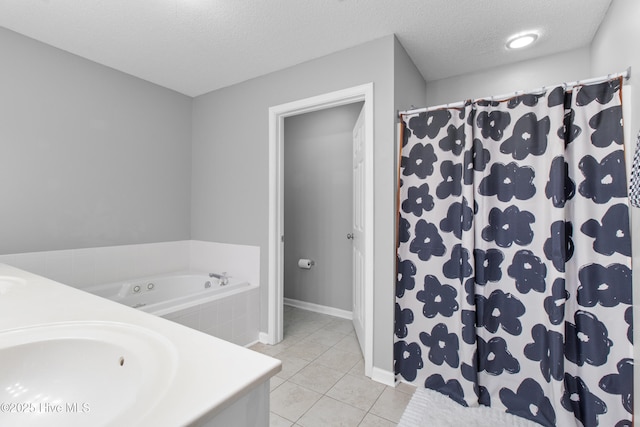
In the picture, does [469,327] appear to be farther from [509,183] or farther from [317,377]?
[317,377]

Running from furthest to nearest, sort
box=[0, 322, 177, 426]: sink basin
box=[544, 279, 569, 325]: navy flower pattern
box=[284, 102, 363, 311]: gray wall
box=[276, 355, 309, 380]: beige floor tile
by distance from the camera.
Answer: box=[284, 102, 363, 311]: gray wall
box=[276, 355, 309, 380]: beige floor tile
box=[544, 279, 569, 325]: navy flower pattern
box=[0, 322, 177, 426]: sink basin

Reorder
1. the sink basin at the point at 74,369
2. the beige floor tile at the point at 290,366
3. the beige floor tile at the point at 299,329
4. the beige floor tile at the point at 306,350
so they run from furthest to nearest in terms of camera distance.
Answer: the beige floor tile at the point at 299,329 < the beige floor tile at the point at 306,350 < the beige floor tile at the point at 290,366 < the sink basin at the point at 74,369

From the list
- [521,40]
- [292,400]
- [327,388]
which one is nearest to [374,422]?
A: [327,388]

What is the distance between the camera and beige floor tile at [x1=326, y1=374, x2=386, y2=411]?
1885mm

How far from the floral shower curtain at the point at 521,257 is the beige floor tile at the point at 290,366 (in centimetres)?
74

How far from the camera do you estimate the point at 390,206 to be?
2.09 meters

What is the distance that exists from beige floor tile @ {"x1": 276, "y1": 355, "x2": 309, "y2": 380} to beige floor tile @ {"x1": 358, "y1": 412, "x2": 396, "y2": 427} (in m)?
0.63

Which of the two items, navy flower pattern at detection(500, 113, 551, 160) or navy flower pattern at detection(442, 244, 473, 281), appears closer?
navy flower pattern at detection(500, 113, 551, 160)

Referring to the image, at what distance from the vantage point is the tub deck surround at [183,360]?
54cm

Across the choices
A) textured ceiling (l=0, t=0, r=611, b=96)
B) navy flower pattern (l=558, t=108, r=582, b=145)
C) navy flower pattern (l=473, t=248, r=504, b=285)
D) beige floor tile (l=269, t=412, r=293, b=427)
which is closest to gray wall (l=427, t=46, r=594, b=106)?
textured ceiling (l=0, t=0, r=611, b=96)

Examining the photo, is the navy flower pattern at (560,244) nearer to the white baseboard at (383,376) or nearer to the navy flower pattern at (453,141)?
the navy flower pattern at (453,141)

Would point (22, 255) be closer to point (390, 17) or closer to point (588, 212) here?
point (390, 17)

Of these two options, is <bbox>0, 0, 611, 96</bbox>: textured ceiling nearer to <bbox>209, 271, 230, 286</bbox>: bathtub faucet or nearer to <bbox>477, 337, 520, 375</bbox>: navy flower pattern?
<bbox>209, 271, 230, 286</bbox>: bathtub faucet

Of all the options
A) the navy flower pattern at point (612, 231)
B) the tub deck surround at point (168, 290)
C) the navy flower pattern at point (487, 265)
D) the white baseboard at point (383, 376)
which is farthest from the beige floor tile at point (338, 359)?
the navy flower pattern at point (612, 231)
